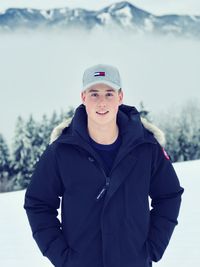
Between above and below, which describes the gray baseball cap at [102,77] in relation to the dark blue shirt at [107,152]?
above

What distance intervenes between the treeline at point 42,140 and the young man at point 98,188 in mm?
10611

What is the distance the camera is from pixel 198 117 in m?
13.3

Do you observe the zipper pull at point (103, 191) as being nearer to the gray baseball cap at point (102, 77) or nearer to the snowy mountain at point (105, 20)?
the gray baseball cap at point (102, 77)

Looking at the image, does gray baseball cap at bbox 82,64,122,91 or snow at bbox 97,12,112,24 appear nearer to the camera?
gray baseball cap at bbox 82,64,122,91

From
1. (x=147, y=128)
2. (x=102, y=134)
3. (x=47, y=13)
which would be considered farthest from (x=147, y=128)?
(x=47, y=13)

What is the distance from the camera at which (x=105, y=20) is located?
13.6m

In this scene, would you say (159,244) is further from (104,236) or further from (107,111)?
(107,111)

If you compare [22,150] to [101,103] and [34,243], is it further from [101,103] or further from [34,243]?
[101,103]

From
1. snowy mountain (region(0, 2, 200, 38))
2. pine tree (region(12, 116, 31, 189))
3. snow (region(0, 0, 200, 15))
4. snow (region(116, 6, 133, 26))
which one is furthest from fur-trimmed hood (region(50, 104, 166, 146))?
snow (region(116, 6, 133, 26))

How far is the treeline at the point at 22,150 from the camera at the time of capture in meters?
12.1

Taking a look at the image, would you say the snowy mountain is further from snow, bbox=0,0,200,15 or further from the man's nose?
the man's nose

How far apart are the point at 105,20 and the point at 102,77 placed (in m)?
12.5

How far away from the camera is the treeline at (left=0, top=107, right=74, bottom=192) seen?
477 inches

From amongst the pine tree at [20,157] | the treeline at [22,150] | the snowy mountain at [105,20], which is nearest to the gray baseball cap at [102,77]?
the treeline at [22,150]
